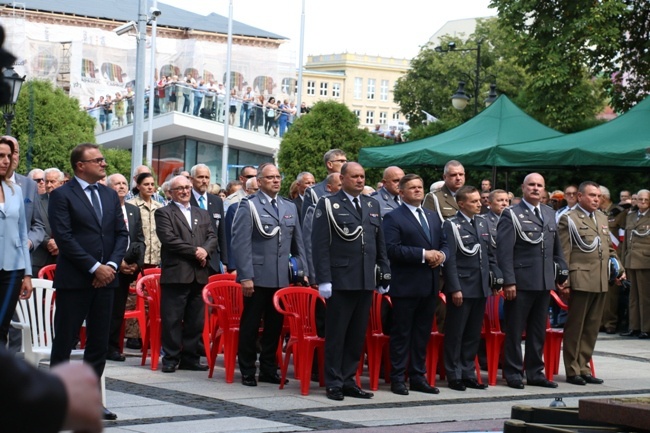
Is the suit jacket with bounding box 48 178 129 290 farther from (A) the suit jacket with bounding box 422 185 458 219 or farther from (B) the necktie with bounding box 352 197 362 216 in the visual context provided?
(A) the suit jacket with bounding box 422 185 458 219

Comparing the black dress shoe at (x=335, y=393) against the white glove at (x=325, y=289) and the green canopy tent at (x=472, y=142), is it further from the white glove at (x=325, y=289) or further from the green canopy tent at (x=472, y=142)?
the green canopy tent at (x=472, y=142)

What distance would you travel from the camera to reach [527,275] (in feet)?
38.6

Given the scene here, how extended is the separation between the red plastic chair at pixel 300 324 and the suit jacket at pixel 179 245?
124 centimetres

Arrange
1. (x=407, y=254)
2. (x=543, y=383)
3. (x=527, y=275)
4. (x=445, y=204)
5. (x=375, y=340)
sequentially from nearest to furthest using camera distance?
(x=407, y=254)
(x=375, y=340)
(x=527, y=275)
(x=543, y=383)
(x=445, y=204)

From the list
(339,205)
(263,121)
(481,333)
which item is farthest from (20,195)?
(263,121)

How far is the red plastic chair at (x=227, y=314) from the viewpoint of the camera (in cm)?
1134

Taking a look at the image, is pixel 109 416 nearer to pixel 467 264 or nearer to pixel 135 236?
pixel 467 264

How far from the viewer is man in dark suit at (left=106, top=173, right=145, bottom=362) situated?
12.7 m

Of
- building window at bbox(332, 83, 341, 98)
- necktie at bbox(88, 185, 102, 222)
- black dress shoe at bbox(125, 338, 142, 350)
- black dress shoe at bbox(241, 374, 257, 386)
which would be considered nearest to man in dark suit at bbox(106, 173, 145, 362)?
black dress shoe at bbox(125, 338, 142, 350)

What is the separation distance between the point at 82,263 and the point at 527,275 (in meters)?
5.00

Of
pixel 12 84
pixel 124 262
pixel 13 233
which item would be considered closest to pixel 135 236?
pixel 124 262

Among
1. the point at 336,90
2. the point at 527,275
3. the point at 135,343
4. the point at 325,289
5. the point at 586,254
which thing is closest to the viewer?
the point at 325,289

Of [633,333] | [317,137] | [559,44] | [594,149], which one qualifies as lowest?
[633,333]

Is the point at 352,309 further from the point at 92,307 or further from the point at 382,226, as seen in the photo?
the point at 92,307
